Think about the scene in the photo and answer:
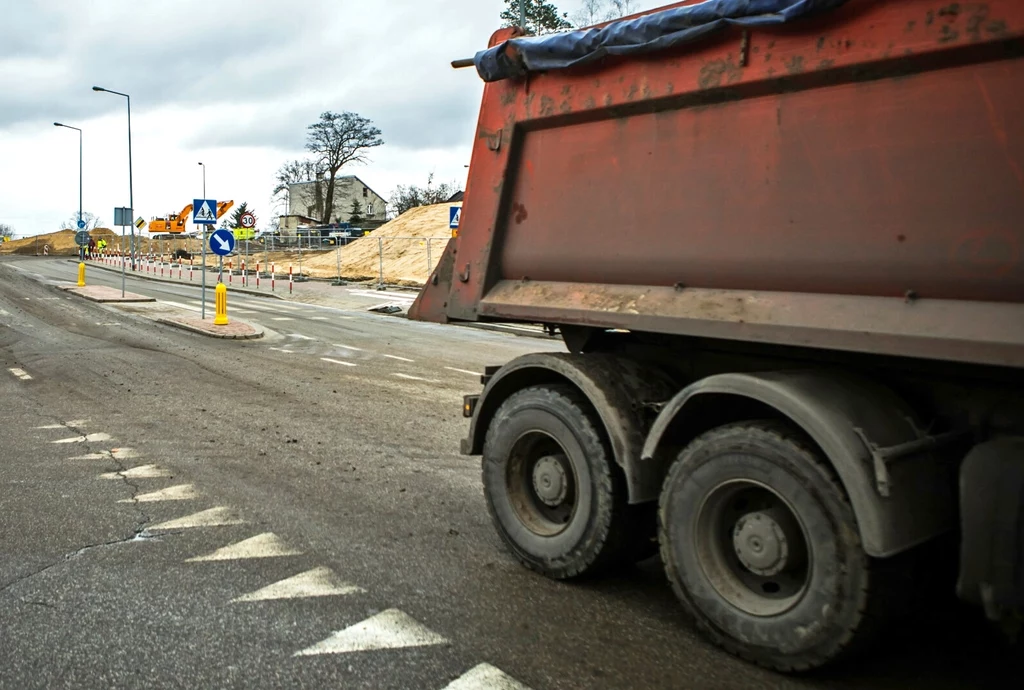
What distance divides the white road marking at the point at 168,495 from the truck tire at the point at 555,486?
2377mm

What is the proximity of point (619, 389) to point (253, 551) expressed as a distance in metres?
2.23

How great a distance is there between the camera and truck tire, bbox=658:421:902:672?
2949 mm

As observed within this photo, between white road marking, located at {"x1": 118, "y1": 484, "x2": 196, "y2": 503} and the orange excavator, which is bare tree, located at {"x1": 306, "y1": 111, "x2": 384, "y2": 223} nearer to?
the orange excavator

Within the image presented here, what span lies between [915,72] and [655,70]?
1.17 meters

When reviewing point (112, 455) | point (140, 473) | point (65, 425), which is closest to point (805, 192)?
point (140, 473)

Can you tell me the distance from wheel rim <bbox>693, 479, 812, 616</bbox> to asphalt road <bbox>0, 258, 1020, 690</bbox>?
11.1 inches

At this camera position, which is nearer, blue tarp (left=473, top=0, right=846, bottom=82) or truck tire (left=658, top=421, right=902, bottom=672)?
truck tire (left=658, top=421, right=902, bottom=672)

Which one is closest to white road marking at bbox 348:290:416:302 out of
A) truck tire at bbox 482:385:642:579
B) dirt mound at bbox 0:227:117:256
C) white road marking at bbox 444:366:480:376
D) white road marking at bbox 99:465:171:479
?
white road marking at bbox 444:366:480:376

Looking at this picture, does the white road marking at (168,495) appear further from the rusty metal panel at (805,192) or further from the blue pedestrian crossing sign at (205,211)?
the blue pedestrian crossing sign at (205,211)

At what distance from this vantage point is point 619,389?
3.96 meters

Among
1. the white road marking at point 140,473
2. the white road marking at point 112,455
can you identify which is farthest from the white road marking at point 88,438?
the white road marking at point 140,473

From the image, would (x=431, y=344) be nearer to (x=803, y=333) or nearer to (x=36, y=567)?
(x=36, y=567)

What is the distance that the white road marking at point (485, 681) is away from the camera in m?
Result: 3.17

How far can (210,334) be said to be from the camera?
1777 cm
